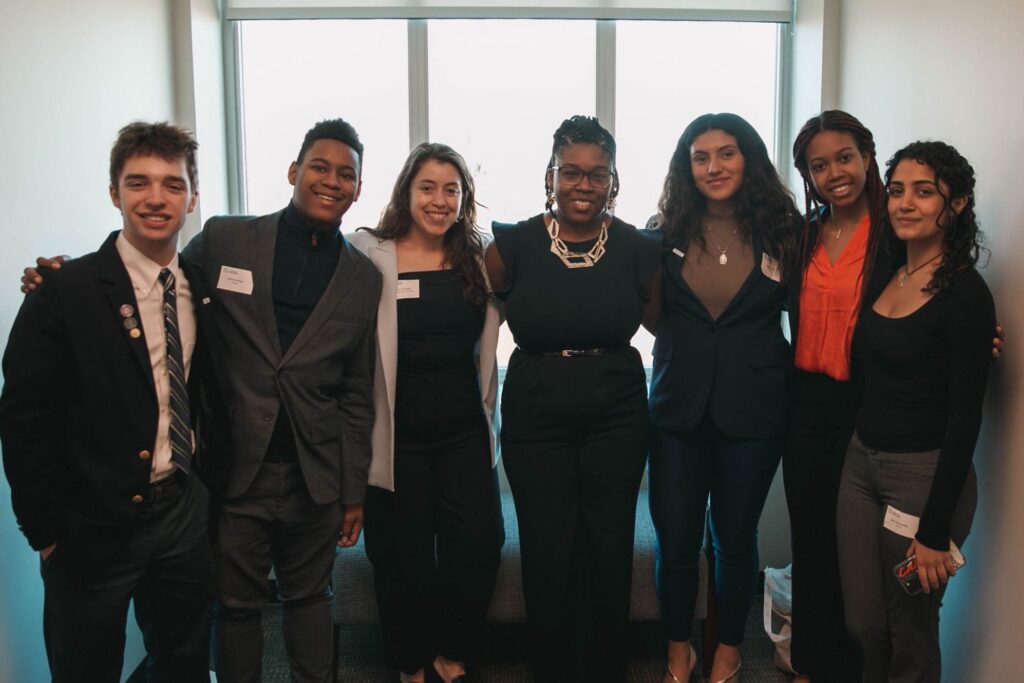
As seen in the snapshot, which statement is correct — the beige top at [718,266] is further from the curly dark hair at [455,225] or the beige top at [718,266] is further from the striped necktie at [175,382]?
the striped necktie at [175,382]

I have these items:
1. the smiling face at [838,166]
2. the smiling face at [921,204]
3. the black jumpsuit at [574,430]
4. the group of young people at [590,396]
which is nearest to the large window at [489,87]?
the group of young people at [590,396]

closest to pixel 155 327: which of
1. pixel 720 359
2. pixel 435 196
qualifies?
pixel 435 196

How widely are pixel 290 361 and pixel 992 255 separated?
77.9 inches

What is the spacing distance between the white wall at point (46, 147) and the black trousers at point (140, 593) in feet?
0.95

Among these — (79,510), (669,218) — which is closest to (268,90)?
(669,218)

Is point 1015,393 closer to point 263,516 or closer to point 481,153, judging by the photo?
point 263,516

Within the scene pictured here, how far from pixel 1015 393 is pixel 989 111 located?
79cm

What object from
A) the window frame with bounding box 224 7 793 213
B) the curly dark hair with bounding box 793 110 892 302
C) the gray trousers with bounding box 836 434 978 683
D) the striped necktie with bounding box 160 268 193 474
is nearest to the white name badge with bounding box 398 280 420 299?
the striped necktie with bounding box 160 268 193 474

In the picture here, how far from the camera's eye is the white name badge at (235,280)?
77.2 inches

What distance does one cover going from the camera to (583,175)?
2.18 meters

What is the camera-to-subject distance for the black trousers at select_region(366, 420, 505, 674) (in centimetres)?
225

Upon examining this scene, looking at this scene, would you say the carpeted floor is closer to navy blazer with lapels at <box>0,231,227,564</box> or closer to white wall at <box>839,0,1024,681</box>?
white wall at <box>839,0,1024,681</box>

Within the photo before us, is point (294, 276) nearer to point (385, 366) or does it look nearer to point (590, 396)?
point (385, 366)

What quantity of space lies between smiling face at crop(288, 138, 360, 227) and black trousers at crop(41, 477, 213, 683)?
0.79 meters
